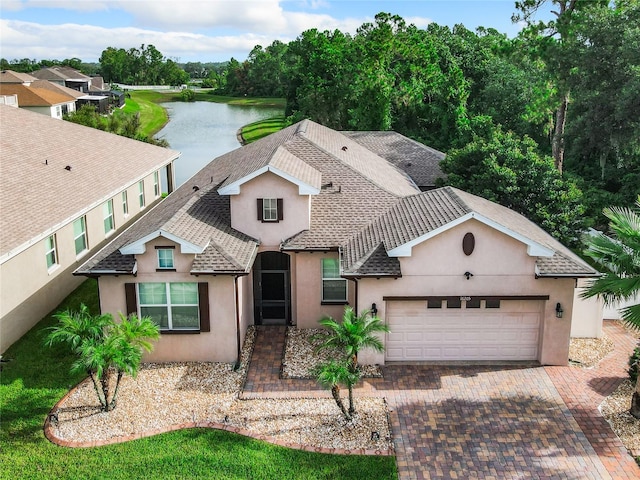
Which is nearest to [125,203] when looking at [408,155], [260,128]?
[408,155]

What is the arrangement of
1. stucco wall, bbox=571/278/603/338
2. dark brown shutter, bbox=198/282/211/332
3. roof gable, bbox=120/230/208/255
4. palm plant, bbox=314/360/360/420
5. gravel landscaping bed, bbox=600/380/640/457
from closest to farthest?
palm plant, bbox=314/360/360/420, gravel landscaping bed, bbox=600/380/640/457, roof gable, bbox=120/230/208/255, dark brown shutter, bbox=198/282/211/332, stucco wall, bbox=571/278/603/338

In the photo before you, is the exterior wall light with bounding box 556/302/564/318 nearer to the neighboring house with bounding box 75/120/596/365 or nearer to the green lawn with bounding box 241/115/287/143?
the neighboring house with bounding box 75/120/596/365

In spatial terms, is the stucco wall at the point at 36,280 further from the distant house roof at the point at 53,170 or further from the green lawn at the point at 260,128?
the green lawn at the point at 260,128

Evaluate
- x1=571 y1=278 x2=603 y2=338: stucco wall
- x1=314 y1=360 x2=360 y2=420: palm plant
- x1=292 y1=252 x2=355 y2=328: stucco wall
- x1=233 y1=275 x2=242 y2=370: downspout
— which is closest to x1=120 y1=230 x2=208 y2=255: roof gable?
x1=233 y1=275 x2=242 y2=370: downspout

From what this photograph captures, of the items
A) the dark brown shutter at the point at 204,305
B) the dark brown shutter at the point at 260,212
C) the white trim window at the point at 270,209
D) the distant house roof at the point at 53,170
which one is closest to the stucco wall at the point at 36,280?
the distant house roof at the point at 53,170

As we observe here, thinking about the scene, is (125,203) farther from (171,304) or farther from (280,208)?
(171,304)

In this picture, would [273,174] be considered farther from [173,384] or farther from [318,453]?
[318,453]
